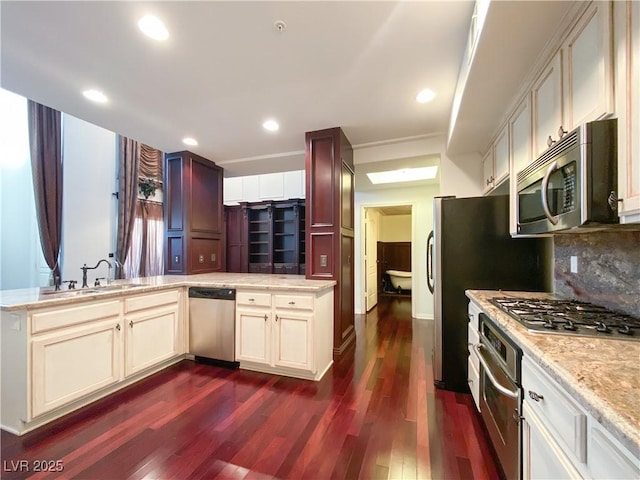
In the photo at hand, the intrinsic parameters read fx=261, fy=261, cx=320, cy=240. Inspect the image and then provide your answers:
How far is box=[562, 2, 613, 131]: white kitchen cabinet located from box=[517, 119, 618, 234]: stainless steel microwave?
0.31 feet

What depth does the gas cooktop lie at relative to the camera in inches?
41.5

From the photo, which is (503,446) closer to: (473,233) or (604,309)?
(604,309)

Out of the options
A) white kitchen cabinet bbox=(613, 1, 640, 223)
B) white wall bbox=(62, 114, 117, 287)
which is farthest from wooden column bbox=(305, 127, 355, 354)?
white wall bbox=(62, 114, 117, 287)

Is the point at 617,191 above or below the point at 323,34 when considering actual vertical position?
below

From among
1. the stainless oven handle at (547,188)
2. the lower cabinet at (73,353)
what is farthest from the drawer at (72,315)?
the stainless oven handle at (547,188)

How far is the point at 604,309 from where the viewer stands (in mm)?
1396

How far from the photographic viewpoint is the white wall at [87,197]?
3957mm

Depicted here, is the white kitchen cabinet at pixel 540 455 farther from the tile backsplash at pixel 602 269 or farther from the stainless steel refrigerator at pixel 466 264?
the stainless steel refrigerator at pixel 466 264

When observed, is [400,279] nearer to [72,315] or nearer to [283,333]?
[283,333]

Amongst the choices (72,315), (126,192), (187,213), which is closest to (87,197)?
(126,192)

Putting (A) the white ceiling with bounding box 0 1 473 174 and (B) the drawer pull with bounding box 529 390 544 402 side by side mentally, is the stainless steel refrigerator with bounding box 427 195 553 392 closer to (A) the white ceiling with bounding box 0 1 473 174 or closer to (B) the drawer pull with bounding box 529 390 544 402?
(A) the white ceiling with bounding box 0 1 473 174

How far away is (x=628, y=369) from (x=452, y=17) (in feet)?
6.13

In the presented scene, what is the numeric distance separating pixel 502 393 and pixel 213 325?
256 cm

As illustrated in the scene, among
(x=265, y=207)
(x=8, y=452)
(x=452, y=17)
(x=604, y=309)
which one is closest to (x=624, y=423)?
(x=604, y=309)
